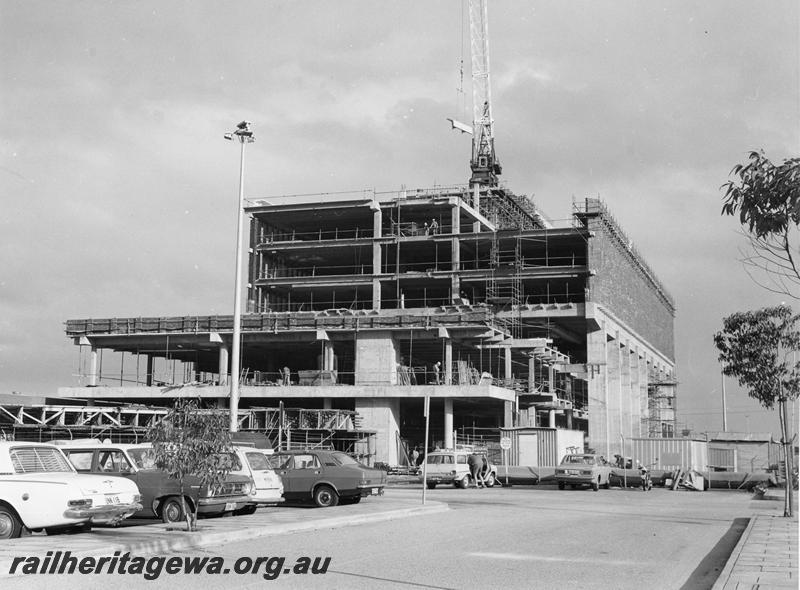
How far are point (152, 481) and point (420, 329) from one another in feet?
142

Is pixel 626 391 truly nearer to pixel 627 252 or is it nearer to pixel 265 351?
pixel 627 252

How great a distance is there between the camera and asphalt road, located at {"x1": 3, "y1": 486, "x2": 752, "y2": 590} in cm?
1103

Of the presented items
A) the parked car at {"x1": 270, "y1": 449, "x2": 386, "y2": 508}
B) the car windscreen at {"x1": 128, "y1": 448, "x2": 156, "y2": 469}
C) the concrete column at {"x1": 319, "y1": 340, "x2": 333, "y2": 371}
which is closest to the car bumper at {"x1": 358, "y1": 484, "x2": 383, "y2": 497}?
the parked car at {"x1": 270, "y1": 449, "x2": 386, "y2": 508}

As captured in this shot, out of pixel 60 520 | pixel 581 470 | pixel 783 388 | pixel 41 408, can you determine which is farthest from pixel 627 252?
pixel 60 520

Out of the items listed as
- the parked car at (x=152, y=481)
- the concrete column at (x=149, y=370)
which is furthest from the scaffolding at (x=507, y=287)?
the parked car at (x=152, y=481)

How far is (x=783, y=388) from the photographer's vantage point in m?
22.1

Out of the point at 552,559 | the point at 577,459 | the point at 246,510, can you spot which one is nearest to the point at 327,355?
the point at 577,459

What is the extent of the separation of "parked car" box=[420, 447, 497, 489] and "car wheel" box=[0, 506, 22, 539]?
81.0ft

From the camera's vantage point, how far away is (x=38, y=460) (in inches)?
595

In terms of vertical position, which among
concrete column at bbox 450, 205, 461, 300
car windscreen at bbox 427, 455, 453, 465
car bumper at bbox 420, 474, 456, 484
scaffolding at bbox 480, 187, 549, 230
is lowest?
car bumper at bbox 420, 474, 456, 484

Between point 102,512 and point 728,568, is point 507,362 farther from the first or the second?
point 728,568

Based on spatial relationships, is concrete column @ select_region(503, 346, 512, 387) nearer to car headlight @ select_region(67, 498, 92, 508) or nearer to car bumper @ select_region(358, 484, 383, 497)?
car bumper @ select_region(358, 484, 383, 497)

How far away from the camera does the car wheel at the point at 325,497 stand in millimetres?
24297

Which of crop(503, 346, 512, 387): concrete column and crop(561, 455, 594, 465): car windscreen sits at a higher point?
crop(503, 346, 512, 387): concrete column
